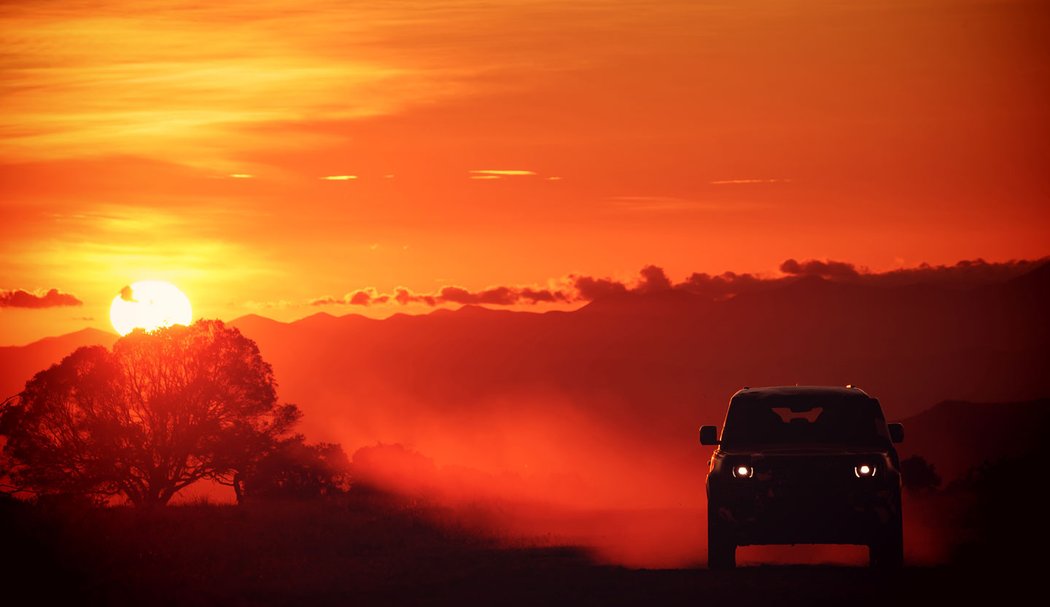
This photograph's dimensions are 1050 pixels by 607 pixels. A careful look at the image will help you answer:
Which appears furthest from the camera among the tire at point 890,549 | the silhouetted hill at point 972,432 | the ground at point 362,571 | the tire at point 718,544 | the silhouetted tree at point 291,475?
the silhouetted hill at point 972,432

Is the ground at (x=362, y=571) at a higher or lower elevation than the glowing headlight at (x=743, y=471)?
lower

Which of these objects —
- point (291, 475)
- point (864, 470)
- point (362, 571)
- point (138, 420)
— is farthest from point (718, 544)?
point (291, 475)

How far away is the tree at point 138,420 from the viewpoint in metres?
48.5

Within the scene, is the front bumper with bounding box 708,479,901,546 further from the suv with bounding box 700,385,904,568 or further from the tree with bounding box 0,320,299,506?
the tree with bounding box 0,320,299,506

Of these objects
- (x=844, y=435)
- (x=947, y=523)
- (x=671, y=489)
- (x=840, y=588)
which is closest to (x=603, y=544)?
(x=947, y=523)

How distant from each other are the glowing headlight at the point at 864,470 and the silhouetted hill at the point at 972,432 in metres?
109

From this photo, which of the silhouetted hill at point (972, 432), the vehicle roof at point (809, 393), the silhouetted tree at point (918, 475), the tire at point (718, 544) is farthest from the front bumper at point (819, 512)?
the silhouetted hill at point (972, 432)

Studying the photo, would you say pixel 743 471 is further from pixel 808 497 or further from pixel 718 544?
pixel 718 544

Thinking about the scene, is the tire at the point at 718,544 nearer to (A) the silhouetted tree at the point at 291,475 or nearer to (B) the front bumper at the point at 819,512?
(B) the front bumper at the point at 819,512

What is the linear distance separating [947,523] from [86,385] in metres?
27.3

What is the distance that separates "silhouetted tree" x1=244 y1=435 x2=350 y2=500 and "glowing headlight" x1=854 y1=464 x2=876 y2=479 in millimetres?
31823

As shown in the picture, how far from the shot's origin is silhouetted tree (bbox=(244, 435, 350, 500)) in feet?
167

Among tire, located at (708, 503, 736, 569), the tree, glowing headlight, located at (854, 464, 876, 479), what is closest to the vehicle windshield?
glowing headlight, located at (854, 464, 876, 479)

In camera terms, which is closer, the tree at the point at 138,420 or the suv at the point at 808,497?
the suv at the point at 808,497
